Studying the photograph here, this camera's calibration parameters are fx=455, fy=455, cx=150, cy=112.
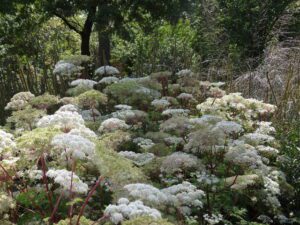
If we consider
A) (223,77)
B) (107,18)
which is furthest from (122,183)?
(107,18)

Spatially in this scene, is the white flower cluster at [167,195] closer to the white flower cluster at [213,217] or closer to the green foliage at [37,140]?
the white flower cluster at [213,217]

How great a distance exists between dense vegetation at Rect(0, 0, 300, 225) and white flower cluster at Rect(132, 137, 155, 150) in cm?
1

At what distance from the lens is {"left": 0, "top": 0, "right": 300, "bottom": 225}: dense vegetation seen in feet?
10.7

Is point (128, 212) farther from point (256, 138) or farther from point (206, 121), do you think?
point (256, 138)

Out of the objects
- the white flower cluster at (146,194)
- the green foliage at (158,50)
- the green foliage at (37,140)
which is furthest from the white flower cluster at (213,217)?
the green foliage at (158,50)

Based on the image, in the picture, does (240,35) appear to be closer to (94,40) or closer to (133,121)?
(94,40)

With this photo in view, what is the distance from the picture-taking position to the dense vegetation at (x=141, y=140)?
10.7ft

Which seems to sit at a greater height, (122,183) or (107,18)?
(107,18)

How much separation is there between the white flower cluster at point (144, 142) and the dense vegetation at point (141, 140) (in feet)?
0.05

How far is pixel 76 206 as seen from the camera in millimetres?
3635

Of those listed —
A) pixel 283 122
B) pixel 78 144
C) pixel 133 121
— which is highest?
pixel 78 144

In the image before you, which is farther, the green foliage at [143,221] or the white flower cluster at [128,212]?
the white flower cluster at [128,212]

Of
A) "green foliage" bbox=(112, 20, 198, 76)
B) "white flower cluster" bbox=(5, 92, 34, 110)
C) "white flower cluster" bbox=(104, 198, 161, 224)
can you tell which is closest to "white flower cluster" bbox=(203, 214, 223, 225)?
"white flower cluster" bbox=(104, 198, 161, 224)

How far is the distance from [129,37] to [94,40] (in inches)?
322
